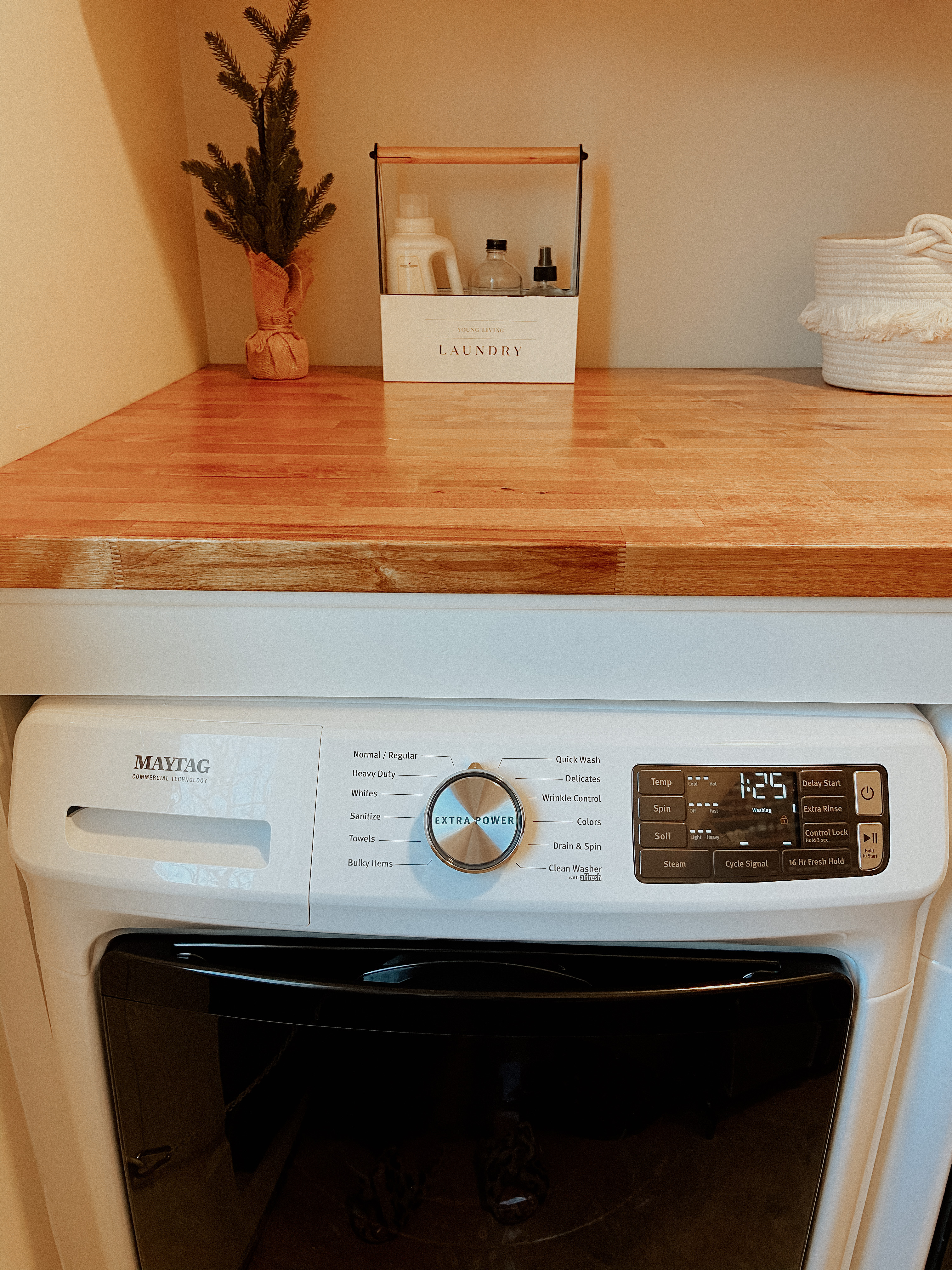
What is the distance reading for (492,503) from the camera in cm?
66

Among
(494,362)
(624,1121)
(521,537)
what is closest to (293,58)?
(494,362)

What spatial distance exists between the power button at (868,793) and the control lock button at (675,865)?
4.4 inches

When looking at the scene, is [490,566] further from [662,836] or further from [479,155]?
[479,155]

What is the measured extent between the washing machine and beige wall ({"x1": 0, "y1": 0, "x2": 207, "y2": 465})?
37cm

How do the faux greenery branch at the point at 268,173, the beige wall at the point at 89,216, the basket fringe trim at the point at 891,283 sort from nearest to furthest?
the beige wall at the point at 89,216 → the basket fringe trim at the point at 891,283 → the faux greenery branch at the point at 268,173

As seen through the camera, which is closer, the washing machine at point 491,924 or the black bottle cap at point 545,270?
the washing machine at point 491,924

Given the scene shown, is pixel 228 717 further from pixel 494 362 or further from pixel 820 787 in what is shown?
pixel 494 362

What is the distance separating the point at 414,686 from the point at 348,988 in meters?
Result: 0.21

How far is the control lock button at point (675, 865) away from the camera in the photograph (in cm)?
62

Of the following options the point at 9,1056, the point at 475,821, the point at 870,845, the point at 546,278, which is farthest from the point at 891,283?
the point at 9,1056

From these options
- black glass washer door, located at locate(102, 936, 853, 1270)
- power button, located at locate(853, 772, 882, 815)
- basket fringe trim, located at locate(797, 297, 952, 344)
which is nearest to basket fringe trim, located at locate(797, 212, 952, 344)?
basket fringe trim, located at locate(797, 297, 952, 344)

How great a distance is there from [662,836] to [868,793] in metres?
0.15

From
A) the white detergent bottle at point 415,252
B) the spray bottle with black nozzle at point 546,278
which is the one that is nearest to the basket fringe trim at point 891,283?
the spray bottle with black nozzle at point 546,278

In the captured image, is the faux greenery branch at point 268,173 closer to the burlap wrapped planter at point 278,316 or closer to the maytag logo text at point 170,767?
the burlap wrapped planter at point 278,316
